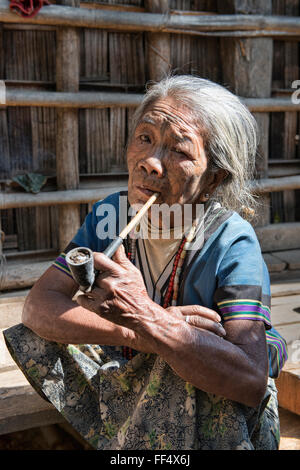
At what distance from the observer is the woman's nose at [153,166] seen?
5.61 feet

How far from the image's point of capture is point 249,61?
12.0 feet

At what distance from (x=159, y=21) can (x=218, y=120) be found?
1.87m

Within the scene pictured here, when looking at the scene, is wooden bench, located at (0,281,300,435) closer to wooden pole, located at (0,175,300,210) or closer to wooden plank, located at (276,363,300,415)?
wooden plank, located at (276,363,300,415)

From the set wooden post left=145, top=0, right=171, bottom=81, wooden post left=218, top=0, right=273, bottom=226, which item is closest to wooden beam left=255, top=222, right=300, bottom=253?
wooden post left=218, top=0, right=273, bottom=226

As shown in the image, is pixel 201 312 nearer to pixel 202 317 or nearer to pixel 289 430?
pixel 202 317

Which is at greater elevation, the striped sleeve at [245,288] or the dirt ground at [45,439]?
the striped sleeve at [245,288]

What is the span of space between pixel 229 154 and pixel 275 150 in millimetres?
2386

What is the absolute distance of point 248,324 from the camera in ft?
5.30

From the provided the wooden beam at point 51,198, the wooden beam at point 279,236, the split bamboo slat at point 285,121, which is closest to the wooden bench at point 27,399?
the wooden beam at point 51,198

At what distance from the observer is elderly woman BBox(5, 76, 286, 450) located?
59.3 inches

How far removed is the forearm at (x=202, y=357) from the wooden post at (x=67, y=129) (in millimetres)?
2036

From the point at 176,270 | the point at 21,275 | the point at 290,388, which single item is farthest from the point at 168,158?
the point at 21,275

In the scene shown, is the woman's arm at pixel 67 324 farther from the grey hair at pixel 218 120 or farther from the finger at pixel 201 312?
the grey hair at pixel 218 120
